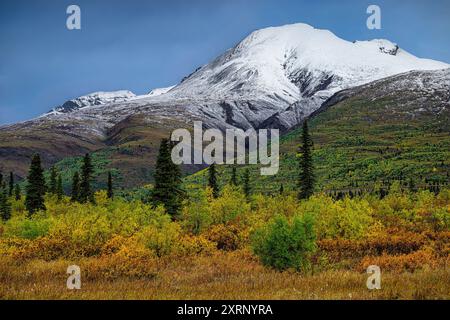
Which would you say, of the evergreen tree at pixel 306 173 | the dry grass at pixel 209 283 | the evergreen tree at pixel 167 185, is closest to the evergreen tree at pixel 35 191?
the evergreen tree at pixel 167 185

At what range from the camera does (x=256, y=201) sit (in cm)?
5128

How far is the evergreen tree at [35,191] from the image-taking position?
54281 mm

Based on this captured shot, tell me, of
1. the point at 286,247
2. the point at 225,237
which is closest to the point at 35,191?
the point at 225,237

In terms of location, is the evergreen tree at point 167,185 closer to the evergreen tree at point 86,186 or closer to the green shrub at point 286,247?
the evergreen tree at point 86,186

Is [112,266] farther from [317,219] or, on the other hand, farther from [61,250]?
[317,219]

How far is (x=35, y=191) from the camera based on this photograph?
5488cm

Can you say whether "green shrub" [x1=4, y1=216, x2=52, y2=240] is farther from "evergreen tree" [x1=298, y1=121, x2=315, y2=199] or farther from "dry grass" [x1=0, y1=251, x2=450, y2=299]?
"evergreen tree" [x1=298, y1=121, x2=315, y2=199]

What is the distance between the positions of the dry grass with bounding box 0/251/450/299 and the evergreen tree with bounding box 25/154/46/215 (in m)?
33.4

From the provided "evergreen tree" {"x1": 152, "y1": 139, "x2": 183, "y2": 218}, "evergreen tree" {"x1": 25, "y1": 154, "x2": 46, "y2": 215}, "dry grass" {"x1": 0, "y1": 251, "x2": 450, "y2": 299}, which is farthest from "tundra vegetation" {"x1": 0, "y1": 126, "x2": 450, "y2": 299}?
"evergreen tree" {"x1": 25, "y1": 154, "x2": 46, "y2": 215}

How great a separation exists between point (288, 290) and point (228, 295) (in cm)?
189

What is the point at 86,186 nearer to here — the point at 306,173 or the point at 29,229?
the point at 306,173

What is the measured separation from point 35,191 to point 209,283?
43494 millimetres

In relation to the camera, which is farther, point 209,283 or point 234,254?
point 234,254
